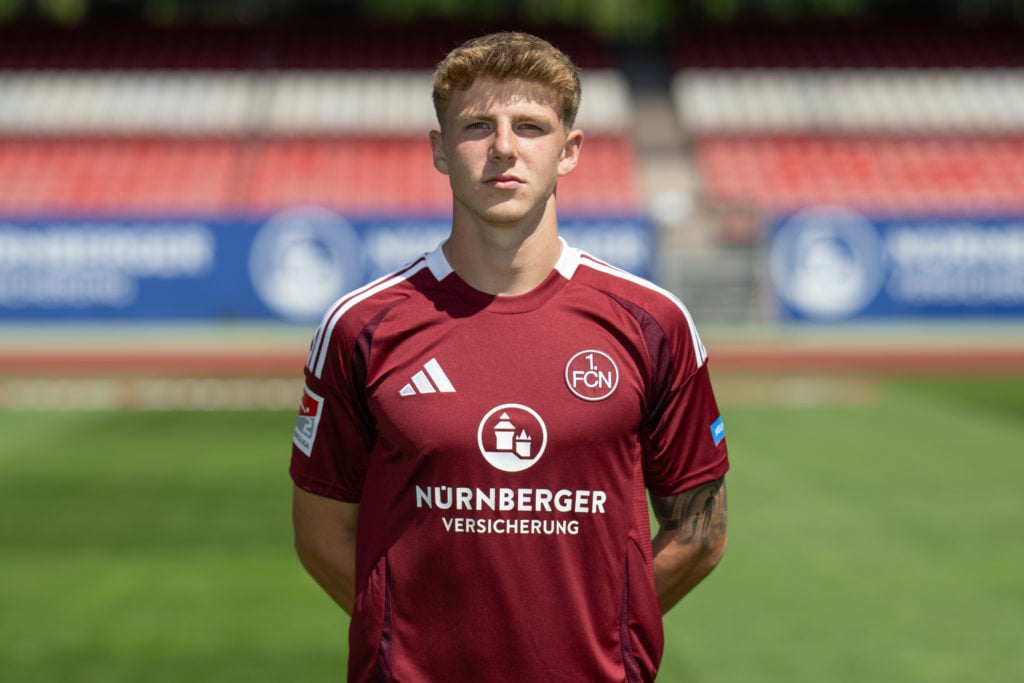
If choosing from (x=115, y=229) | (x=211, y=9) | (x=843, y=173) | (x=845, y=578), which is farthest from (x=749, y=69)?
(x=845, y=578)

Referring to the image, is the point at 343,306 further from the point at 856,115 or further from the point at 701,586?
the point at 856,115

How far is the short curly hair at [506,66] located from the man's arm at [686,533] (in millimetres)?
950

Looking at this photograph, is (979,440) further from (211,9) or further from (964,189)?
(211,9)

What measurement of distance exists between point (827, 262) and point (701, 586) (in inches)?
582

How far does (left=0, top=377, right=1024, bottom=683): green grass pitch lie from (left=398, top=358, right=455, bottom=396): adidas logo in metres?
3.59

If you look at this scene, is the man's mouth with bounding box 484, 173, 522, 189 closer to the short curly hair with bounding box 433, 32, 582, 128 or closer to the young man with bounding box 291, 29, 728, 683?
the young man with bounding box 291, 29, 728, 683

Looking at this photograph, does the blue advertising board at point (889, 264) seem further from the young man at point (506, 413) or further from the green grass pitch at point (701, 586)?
the young man at point (506, 413)

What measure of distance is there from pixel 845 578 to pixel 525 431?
214 inches

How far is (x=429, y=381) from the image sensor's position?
2725 millimetres

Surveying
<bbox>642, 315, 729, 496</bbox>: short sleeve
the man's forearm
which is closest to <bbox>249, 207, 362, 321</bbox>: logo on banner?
the man's forearm

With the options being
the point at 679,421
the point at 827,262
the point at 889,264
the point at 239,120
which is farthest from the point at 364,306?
the point at 239,120

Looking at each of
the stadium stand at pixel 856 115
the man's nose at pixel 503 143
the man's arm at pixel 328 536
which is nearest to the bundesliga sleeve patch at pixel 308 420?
the man's arm at pixel 328 536

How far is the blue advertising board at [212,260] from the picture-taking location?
21.3m

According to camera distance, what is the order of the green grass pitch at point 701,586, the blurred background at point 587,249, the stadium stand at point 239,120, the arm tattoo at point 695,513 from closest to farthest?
the arm tattoo at point 695,513
the green grass pitch at point 701,586
the blurred background at point 587,249
the stadium stand at point 239,120
